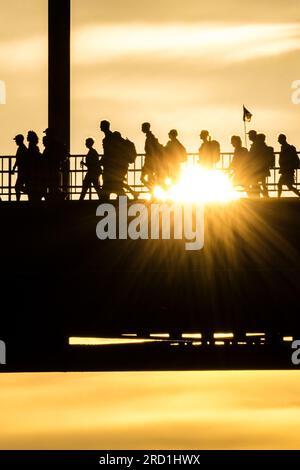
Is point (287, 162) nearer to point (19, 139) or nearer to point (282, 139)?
point (282, 139)

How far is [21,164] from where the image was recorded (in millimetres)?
34844

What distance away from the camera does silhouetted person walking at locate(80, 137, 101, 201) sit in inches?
1367

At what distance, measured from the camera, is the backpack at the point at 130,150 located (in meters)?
33.8

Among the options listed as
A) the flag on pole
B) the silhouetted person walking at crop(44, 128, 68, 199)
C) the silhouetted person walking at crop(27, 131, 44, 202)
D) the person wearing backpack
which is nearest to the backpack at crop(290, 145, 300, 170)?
the person wearing backpack

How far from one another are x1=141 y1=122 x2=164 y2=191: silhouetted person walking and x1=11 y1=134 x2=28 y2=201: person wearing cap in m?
2.72

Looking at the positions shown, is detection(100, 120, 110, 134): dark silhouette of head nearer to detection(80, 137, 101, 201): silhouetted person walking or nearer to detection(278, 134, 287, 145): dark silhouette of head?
detection(80, 137, 101, 201): silhouetted person walking

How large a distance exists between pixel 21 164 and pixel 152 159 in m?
3.08

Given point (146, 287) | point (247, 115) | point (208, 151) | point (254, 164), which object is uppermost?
point (247, 115)

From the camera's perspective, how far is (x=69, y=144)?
38.6 meters

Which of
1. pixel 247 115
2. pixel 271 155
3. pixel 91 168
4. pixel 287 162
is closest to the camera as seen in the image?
pixel 271 155

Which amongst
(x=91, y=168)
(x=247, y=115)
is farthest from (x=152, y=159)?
(x=247, y=115)

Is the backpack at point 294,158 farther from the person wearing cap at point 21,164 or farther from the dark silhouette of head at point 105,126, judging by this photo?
the person wearing cap at point 21,164

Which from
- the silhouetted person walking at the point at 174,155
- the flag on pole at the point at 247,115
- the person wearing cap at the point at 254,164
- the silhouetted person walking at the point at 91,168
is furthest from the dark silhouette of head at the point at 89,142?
the flag on pole at the point at 247,115
